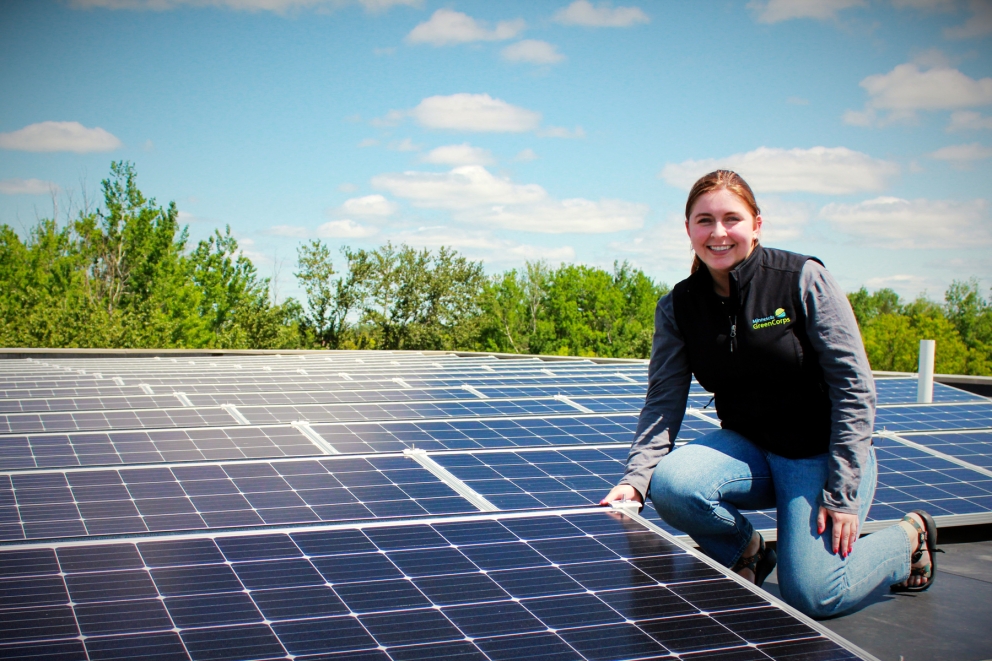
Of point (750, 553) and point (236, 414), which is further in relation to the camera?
point (236, 414)

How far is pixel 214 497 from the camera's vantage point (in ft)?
20.0

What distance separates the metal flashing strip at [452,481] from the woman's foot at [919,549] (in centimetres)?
257

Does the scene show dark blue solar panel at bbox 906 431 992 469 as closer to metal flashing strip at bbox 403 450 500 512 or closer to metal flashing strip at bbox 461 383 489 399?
metal flashing strip at bbox 403 450 500 512

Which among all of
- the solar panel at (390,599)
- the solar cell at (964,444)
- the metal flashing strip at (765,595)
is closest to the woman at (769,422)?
the metal flashing strip at (765,595)

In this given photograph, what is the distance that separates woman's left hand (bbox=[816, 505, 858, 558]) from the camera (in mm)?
4688

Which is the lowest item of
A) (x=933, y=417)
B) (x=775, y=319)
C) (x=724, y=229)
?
(x=933, y=417)

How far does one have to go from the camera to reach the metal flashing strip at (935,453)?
8.33m

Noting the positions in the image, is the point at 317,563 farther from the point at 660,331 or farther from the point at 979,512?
the point at 979,512

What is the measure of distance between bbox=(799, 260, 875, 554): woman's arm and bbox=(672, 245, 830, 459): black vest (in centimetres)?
11

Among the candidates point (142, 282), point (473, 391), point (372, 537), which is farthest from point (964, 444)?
point (142, 282)

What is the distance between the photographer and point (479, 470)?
707 cm

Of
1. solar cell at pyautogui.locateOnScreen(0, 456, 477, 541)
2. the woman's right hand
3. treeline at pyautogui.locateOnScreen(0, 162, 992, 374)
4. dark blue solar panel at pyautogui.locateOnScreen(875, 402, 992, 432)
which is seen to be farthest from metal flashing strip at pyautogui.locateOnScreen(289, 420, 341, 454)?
treeline at pyautogui.locateOnScreen(0, 162, 992, 374)

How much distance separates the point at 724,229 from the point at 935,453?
5.27 m

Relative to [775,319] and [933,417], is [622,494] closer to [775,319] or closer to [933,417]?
[775,319]
